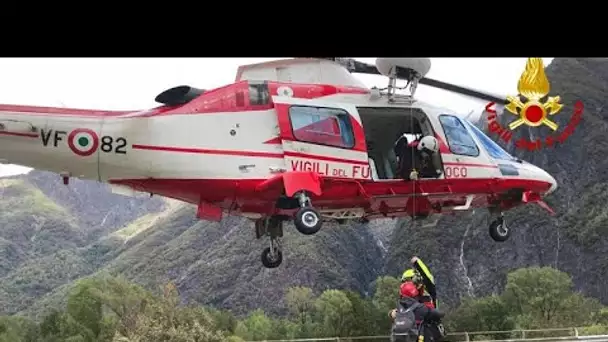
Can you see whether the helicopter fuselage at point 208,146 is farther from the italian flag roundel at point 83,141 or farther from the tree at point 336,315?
the tree at point 336,315

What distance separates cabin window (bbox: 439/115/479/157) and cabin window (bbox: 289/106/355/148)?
1199 millimetres

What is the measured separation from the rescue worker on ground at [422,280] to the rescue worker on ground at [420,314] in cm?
4

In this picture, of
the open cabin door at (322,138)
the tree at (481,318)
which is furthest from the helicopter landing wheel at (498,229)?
the tree at (481,318)

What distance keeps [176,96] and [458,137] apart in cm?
300

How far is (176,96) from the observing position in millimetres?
7438

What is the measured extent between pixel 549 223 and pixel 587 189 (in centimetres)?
355

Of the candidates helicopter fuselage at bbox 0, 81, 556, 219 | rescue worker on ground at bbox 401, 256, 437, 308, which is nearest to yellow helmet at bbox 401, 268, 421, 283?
rescue worker on ground at bbox 401, 256, 437, 308

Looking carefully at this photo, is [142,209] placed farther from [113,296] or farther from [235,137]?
[235,137]

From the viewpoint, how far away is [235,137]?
7234 millimetres

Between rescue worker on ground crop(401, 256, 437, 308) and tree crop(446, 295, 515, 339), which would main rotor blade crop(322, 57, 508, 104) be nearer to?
rescue worker on ground crop(401, 256, 437, 308)

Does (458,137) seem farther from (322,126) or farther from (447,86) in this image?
(322,126)

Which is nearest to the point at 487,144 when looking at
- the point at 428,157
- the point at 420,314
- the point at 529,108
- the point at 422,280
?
the point at 529,108

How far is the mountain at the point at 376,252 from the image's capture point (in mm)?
36594
